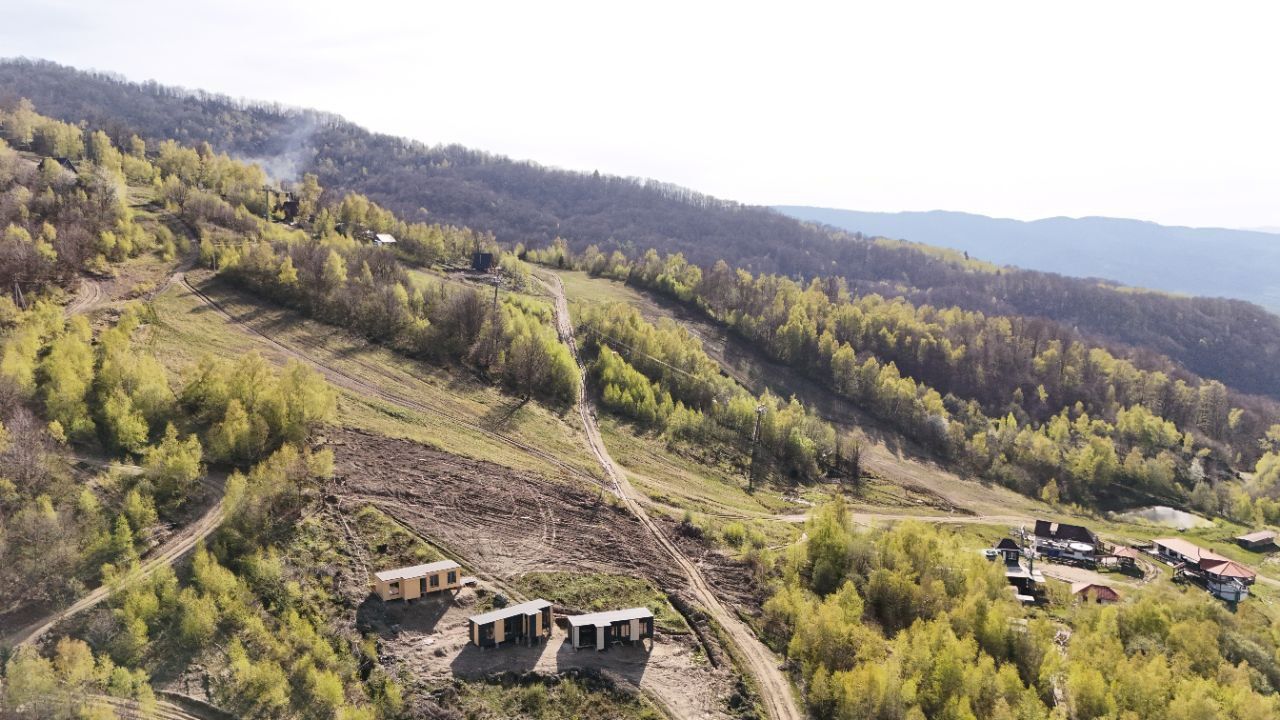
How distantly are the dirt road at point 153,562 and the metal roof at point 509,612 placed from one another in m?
19.6

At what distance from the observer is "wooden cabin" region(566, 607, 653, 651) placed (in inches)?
1821

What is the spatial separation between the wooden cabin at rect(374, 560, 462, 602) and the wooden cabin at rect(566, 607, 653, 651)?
8.53 m

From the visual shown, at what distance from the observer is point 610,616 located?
4738cm

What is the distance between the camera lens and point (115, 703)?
3738 centimetres

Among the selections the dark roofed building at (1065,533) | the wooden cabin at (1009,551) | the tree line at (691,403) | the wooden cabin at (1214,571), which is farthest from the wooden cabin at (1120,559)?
the tree line at (691,403)

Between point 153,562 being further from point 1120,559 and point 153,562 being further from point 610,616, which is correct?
point 1120,559

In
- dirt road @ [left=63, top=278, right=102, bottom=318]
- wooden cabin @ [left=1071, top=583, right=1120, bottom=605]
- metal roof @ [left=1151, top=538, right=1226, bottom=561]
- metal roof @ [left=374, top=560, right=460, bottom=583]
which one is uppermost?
dirt road @ [left=63, top=278, right=102, bottom=318]

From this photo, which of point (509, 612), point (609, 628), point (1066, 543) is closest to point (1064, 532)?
point (1066, 543)

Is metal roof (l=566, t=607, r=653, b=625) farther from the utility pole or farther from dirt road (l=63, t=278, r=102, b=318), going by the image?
dirt road (l=63, t=278, r=102, b=318)

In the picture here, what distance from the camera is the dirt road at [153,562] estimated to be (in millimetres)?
39875

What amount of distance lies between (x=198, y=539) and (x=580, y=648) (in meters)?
26.6

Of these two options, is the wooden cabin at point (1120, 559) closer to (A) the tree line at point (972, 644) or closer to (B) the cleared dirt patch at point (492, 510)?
(A) the tree line at point (972, 644)

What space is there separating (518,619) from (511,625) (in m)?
0.56

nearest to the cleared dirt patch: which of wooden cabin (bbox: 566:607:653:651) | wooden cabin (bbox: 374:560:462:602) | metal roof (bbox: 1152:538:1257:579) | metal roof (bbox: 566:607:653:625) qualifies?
Result: wooden cabin (bbox: 374:560:462:602)
